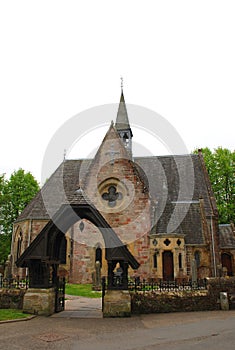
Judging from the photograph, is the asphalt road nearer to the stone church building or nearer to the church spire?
the stone church building

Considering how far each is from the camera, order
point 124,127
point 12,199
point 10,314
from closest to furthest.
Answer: point 10,314 < point 124,127 < point 12,199

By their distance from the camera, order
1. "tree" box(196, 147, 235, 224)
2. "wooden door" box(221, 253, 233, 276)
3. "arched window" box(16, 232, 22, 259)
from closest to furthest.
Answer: "arched window" box(16, 232, 22, 259) < "wooden door" box(221, 253, 233, 276) < "tree" box(196, 147, 235, 224)

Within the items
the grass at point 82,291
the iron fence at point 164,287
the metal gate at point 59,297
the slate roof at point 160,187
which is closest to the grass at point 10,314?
the metal gate at point 59,297

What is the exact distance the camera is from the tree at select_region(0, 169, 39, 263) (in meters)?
39.2

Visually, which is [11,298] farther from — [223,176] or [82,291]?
[223,176]

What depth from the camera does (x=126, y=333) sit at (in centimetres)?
828

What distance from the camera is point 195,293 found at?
1206 cm

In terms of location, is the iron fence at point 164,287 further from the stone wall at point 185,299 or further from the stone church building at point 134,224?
the stone church building at point 134,224

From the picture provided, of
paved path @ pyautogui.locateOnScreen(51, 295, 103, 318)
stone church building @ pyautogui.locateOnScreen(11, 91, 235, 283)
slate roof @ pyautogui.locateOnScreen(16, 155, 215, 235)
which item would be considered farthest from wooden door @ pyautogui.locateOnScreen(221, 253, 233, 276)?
paved path @ pyautogui.locateOnScreen(51, 295, 103, 318)

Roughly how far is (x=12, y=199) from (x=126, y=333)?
35.3 m

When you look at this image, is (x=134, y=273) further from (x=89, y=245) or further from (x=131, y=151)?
(x=131, y=151)

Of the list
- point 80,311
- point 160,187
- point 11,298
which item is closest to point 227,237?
point 160,187

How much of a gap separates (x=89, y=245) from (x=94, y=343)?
53.5 ft

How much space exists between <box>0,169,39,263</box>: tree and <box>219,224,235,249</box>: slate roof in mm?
23912
